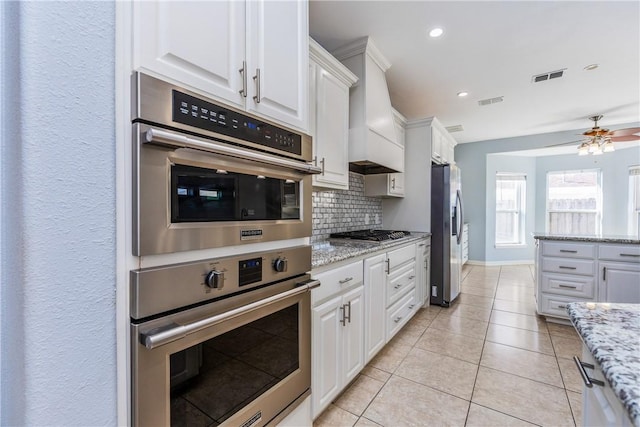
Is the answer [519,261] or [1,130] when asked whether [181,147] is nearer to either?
[1,130]

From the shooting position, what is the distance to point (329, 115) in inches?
82.4

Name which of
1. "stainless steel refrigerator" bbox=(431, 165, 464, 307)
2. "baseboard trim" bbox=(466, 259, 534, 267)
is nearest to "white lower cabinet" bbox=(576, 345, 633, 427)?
"stainless steel refrigerator" bbox=(431, 165, 464, 307)

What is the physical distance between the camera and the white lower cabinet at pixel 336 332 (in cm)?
148

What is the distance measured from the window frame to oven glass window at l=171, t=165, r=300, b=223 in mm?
6180

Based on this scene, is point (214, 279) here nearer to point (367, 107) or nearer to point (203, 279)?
point (203, 279)

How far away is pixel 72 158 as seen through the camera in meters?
0.62

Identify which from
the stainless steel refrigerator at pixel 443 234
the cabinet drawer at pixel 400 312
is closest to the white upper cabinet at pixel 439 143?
the stainless steel refrigerator at pixel 443 234

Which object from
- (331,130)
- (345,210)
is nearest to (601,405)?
(331,130)

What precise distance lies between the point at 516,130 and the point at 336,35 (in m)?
4.51

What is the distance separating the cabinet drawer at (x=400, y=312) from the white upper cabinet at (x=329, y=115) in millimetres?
1169

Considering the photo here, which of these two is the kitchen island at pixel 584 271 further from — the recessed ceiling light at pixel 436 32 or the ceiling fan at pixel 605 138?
the recessed ceiling light at pixel 436 32

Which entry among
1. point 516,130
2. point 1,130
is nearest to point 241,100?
point 1,130

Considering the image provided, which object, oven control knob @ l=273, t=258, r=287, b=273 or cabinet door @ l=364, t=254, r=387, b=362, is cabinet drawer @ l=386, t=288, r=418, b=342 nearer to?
cabinet door @ l=364, t=254, r=387, b=362

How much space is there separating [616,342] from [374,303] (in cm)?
152
